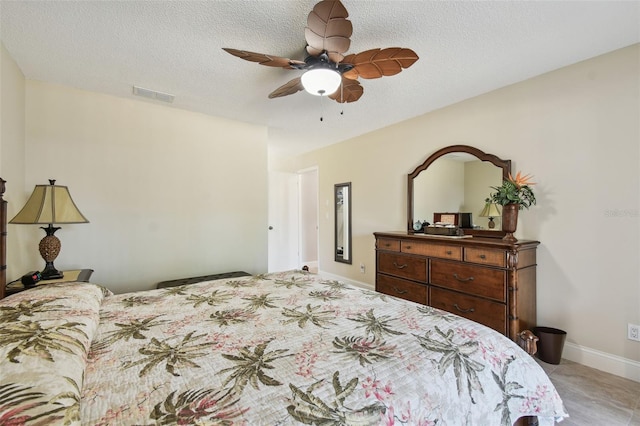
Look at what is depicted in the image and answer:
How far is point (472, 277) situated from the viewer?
2.57 metres

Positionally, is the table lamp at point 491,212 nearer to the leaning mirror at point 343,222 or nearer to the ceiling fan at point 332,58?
the ceiling fan at point 332,58

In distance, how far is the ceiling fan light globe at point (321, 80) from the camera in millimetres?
1865

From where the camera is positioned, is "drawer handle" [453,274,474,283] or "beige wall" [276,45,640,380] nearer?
"beige wall" [276,45,640,380]

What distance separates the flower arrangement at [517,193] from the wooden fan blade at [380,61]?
4.78 feet

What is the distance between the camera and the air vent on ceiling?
9.04ft

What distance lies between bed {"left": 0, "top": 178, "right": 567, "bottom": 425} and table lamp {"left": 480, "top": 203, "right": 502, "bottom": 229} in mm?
1793

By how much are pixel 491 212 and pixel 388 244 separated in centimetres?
111

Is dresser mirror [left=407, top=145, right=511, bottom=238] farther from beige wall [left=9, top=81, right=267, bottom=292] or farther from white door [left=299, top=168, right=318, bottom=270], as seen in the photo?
white door [left=299, top=168, right=318, bottom=270]

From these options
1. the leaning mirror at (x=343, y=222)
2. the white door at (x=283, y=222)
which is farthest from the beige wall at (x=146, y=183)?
the white door at (x=283, y=222)

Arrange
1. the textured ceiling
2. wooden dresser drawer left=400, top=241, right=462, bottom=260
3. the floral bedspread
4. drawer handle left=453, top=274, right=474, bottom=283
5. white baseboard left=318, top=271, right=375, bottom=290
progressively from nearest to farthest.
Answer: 1. the floral bedspread
2. the textured ceiling
3. drawer handle left=453, top=274, right=474, bottom=283
4. wooden dresser drawer left=400, top=241, right=462, bottom=260
5. white baseboard left=318, top=271, right=375, bottom=290

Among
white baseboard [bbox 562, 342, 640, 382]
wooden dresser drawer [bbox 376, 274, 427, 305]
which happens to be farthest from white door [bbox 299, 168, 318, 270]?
white baseboard [bbox 562, 342, 640, 382]

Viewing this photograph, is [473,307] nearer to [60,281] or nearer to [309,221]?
[60,281]

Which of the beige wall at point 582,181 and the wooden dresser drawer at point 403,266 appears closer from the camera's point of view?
the beige wall at point 582,181

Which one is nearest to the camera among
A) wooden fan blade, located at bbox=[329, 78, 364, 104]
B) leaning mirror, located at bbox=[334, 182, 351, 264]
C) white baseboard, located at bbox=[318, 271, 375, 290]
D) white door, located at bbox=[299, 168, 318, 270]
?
wooden fan blade, located at bbox=[329, 78, 364, 104]
